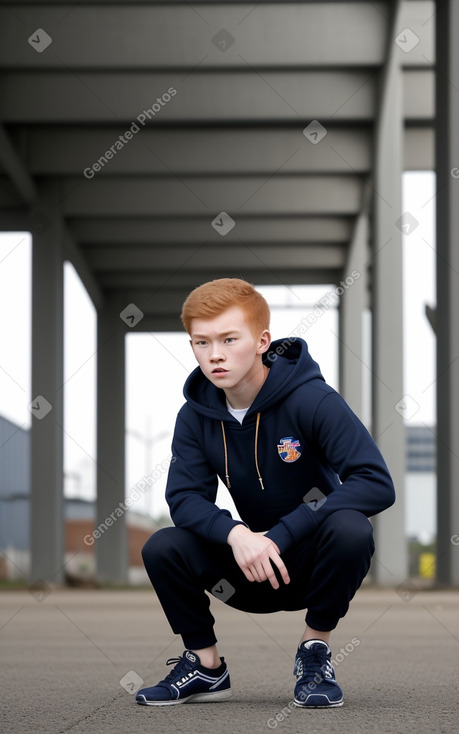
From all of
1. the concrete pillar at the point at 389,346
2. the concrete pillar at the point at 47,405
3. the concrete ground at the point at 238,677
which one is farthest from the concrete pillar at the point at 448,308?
the concrete pillar at the point at 47,405

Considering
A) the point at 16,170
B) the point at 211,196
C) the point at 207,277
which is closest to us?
the point at 16,170

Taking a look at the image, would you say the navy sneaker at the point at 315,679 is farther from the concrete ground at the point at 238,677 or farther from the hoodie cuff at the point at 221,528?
the hoodie cuff at the point at 221,528

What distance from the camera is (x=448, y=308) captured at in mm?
13141

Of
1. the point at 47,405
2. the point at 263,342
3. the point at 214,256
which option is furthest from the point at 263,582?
the point at 214,256

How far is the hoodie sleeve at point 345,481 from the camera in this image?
10.3 ft

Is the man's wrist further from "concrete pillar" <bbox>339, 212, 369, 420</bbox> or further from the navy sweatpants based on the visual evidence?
"concrete pillar" <bbox>339, 212, 369, 420</bbox>

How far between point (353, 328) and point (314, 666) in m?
24.0

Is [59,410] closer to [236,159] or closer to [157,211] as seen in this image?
[157,211]

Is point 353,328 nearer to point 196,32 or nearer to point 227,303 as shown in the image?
point 196,32

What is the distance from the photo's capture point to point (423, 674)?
4.24m

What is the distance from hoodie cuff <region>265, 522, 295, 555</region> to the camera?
3.13 metres

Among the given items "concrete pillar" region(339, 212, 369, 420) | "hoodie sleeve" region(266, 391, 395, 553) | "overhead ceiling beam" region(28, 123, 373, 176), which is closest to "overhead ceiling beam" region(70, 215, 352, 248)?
"concrete pillar" region(339, 212, 369, 420)

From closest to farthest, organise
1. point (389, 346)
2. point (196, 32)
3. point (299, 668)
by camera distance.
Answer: point (299, 668) < point (196, 32) < point (389, 346)

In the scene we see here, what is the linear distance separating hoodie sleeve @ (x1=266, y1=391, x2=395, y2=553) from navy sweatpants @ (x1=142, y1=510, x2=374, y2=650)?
0.04m
